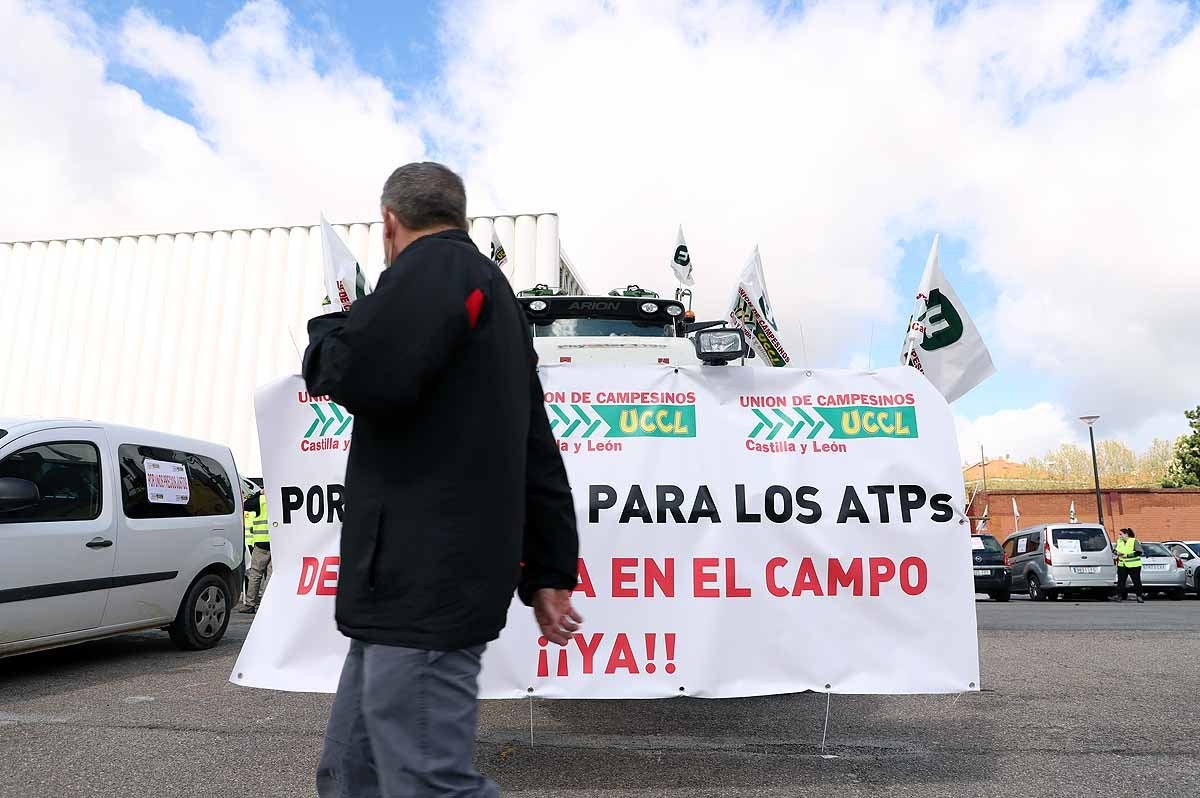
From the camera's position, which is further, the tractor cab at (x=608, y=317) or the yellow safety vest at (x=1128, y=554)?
the yellow safety vest at (x=1128, y=554)

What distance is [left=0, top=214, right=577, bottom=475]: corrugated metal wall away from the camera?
21.6m

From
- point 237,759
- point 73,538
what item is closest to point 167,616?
point 73,538

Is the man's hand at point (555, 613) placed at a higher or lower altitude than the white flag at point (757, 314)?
lower

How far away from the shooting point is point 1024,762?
3.88m

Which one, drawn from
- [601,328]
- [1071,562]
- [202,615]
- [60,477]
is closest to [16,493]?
[60,477]

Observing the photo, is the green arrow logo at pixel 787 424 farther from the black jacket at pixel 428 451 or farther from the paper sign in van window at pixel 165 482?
the paper sign in van window at pixel 165 482

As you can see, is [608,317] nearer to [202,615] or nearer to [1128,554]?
[202,615]

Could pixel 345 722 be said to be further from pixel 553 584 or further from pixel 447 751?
pixel 553 584

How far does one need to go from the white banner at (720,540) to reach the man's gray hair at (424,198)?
2045 mm

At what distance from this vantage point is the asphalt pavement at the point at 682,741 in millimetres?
3545

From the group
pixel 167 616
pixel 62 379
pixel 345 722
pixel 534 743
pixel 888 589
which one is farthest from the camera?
pixel 62 379

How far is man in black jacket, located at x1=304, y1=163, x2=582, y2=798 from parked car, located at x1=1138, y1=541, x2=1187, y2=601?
2020 centimetres

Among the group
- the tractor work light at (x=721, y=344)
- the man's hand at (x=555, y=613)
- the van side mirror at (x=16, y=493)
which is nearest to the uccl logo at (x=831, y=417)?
the tractor work light at (x=721, y=344)

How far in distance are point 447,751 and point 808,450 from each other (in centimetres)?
265
